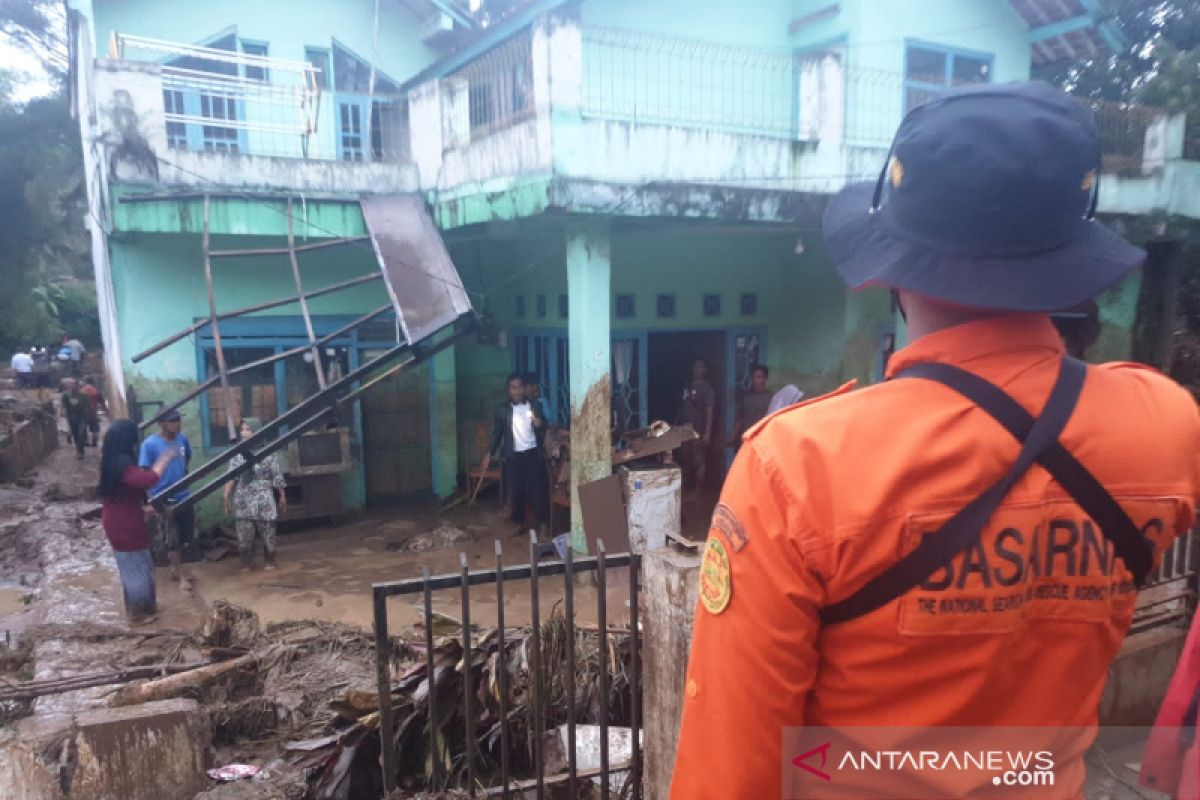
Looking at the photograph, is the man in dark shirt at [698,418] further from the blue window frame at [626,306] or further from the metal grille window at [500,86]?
the metal grille window at [500,86]

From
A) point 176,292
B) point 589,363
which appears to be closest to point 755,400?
point 589,363

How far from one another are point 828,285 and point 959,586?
30.0 ft

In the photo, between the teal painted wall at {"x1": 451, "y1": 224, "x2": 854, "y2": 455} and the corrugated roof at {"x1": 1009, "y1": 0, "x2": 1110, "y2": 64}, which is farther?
the corrugated roof at {"x1": 1009, "y1": 0, "x2": 1110, "y2": 64}

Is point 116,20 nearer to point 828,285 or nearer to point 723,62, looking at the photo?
point 723,62

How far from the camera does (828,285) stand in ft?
31.9

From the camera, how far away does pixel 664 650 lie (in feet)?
8.05

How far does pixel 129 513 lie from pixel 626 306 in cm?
554

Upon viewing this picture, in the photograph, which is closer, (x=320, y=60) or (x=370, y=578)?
(x=370, y=578)

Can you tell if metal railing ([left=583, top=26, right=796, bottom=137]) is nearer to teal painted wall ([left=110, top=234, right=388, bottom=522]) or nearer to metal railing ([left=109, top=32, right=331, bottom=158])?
metal railing ([left=109, top=32, right=331, bottom=158])

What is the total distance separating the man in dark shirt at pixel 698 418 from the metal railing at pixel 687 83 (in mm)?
2894

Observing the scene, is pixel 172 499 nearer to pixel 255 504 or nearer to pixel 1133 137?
pixel 255 504

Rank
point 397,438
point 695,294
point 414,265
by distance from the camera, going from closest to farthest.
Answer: point 414,265
point 397,438
point 695,294

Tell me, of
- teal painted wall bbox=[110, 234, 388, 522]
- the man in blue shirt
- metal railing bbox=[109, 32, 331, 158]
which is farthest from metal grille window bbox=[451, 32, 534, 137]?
the man in blue shirt

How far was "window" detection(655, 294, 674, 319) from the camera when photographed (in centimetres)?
954
